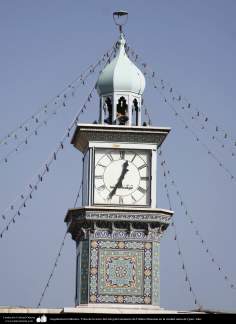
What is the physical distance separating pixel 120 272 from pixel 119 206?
201 centimetres

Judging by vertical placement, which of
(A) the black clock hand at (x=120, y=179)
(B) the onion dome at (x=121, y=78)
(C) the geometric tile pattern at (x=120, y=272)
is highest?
(B) the onion dome at (x=121, y=78)

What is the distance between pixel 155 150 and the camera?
44.7 m

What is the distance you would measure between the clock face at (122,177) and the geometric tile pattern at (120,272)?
4.51ft

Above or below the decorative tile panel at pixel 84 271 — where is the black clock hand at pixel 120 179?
above

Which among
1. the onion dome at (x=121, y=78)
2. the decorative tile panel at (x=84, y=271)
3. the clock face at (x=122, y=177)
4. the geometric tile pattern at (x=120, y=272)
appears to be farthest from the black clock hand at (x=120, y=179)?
the onion dome at (x=121, y=78)

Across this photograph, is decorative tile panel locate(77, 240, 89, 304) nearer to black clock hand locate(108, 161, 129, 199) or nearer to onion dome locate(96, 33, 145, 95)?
black clock hand locate(108, 161, 129, 199)

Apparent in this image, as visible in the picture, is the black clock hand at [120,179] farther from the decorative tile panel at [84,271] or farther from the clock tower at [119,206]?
the decorative tile panel at [84,271]

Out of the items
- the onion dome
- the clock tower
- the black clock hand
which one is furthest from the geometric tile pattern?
the onion dome

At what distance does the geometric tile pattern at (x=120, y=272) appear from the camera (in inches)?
1702

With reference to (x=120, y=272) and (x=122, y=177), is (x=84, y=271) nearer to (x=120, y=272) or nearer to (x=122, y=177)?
(x=120, y=272)

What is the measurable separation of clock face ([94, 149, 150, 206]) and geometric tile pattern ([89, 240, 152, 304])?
138 cm

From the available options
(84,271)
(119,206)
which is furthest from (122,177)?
(84,271)
